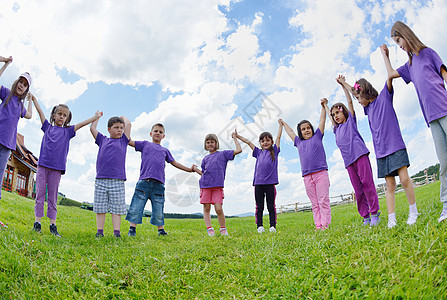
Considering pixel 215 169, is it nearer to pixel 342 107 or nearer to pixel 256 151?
pixel 256 151

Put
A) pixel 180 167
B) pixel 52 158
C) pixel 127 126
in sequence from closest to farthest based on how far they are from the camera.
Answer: pixel 52 158 < pixel 127 126 < pixel 180 167

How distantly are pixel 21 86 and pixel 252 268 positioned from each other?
18.8ft

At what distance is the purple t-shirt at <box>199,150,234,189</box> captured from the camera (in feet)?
23.1

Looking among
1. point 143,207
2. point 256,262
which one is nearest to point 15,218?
point 143,207

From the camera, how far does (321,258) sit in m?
3.43

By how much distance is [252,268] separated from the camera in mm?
3619

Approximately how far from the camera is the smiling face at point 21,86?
5911mm

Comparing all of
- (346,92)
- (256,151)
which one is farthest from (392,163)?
(256,151)

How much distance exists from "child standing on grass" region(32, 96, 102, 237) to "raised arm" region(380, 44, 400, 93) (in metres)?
6.02

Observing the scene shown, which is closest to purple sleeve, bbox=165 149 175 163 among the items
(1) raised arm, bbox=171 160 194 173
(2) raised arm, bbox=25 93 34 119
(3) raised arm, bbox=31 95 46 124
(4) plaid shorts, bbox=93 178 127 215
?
(1) raised arm, bbox=171 160 194 173

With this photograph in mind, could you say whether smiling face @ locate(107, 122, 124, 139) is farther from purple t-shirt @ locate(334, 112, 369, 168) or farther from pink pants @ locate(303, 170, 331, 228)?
purple t-shirt @ locate(334, 112, 369, 168)

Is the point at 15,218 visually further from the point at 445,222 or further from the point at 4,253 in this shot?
the point at 445,222

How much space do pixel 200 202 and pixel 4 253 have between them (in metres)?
3.97

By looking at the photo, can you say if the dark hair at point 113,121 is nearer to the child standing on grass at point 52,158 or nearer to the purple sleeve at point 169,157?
the child standing on grass at point 52,158
